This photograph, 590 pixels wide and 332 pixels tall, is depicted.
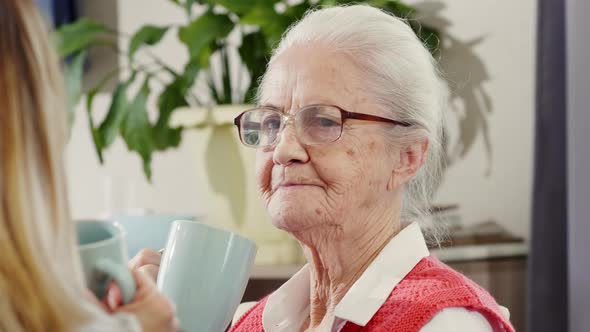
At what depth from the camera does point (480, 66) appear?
6.56 feet

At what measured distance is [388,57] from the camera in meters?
0.98

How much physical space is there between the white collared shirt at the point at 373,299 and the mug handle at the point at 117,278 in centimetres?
46

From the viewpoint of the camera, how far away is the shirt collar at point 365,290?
0.90 m

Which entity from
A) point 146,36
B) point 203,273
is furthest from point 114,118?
point 203,273

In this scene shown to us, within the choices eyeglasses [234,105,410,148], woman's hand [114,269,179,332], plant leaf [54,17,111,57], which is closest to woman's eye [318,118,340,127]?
eyeglasses [234,105,410,148]

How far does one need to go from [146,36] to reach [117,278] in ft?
4.65

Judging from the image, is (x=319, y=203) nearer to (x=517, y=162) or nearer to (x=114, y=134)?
(x=114, y=134)

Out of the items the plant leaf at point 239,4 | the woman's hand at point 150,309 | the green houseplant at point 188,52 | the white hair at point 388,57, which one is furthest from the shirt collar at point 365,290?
the plant leaf at point 239,4

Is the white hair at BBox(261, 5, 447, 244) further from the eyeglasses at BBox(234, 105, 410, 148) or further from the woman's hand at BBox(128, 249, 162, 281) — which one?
the woman's hand at BBox(128, 249, 162, 281)

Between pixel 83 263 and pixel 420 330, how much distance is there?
48 centimetres

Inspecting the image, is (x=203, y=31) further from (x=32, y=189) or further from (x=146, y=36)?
(x=32, y=189)

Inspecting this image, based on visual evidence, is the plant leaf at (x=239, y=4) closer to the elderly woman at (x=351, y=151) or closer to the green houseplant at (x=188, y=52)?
the green houseplant at (x=188, y=52)

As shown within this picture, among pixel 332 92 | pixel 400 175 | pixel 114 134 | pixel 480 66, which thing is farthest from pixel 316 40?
pixel 480 66

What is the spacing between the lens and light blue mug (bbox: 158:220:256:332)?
0.69m
